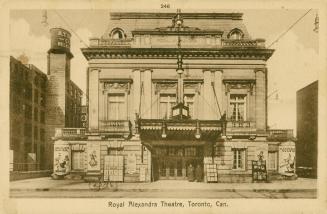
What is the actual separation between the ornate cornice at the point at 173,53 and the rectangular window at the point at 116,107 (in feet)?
3.75

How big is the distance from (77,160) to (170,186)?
3457 mm

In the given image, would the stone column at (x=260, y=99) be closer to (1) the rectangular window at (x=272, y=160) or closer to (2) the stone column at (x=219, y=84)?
(2) the stone column at (x=219, y=84)

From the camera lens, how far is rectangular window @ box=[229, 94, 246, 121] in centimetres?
1424

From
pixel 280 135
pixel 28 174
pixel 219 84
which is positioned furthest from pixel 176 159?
pixel 28 174

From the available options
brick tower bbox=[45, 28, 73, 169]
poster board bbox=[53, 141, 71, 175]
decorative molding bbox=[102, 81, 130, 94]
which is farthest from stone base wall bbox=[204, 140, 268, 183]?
brick tower bbox=[45, 28, 73, 169]

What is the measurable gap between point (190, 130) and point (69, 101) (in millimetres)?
4464

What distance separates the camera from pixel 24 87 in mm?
14070

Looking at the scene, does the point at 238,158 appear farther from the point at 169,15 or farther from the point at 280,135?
the point at 169,15

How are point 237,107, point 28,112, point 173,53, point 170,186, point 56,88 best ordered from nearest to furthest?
point 170,186
point 173,53
point 237,107
point 28,112
point 56,88

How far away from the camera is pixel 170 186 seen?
496 inches
